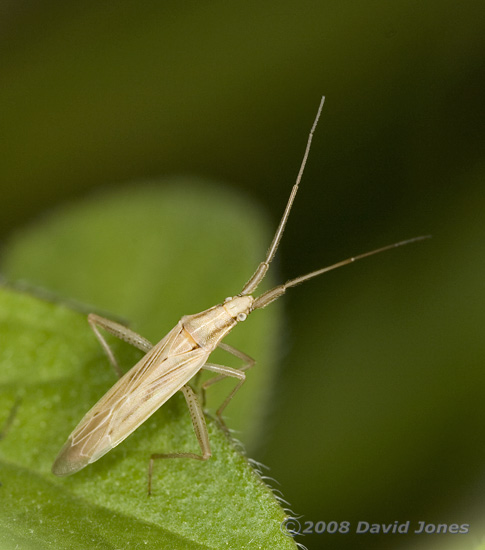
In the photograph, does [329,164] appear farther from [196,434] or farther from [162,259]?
[196,434]

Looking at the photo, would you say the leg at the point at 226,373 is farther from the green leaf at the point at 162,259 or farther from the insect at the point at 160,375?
the green leaf at the point at 162,259

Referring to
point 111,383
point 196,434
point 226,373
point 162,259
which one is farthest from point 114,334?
point 162,259

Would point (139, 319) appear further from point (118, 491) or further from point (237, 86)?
point (237, 86)

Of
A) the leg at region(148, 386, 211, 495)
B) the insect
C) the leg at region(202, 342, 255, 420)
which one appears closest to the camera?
the leg at region(148, 386, 211, 495)

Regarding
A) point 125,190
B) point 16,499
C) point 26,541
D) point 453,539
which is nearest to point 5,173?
point 125,190

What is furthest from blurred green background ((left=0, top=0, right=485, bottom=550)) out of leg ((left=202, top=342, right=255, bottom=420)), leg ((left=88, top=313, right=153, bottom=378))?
leg ((left=88, top=313, right=153, bottom=378))

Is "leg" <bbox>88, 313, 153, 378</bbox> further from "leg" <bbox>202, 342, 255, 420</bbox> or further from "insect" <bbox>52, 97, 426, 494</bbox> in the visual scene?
"leg" <bbox>202, 342, 255, 420</bbox>
